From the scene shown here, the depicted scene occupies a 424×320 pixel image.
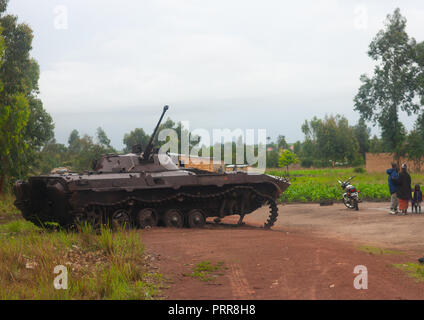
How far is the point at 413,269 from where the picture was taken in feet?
25.8

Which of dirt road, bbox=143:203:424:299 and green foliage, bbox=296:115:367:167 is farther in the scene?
green foliage, bbox=296:115:367:167

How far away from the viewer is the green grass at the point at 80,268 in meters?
6.28

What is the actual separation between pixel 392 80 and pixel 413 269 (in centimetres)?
3706

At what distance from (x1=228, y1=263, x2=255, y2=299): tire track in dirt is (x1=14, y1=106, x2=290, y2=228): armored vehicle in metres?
5.15

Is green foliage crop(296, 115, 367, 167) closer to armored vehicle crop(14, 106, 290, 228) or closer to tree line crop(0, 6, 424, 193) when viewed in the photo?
tree line crop(0, 6, 424, 193)

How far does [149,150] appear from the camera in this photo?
14.3m

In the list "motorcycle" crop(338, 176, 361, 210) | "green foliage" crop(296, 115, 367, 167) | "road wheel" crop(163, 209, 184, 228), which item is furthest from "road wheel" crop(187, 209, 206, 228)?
"green foliage" crop(296, 115, 367, 167)

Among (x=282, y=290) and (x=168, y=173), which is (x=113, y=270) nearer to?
(x=282, y=290)

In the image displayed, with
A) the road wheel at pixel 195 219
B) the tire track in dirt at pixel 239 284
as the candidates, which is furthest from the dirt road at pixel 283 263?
the road wheel at pixel 195 219

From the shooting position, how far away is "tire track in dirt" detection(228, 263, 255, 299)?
244 inches

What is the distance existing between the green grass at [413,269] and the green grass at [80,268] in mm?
3662

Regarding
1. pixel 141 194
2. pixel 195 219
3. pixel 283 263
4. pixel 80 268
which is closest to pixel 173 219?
A: pixel 195 219

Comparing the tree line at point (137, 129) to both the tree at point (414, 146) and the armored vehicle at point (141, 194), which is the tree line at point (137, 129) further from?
the armored vehicle at point (141, 194)
